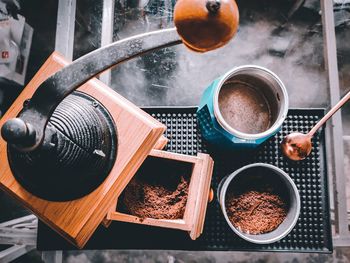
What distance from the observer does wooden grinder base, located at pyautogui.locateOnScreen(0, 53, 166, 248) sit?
2.96 feet

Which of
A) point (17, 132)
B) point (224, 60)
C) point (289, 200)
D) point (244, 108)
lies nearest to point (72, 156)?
point (17, 132)

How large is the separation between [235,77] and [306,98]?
1076 mm

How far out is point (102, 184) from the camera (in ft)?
3.00

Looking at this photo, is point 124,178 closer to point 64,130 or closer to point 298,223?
point 64,130

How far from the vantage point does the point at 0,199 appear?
238cm

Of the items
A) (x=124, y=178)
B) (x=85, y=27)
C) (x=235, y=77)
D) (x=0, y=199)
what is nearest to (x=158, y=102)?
(x=85, y=27)

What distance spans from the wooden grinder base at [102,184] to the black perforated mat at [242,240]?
0.29 metres

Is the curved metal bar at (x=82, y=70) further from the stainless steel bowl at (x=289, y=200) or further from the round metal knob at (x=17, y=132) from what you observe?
the stainless steel bowl at (x=289, y=200)

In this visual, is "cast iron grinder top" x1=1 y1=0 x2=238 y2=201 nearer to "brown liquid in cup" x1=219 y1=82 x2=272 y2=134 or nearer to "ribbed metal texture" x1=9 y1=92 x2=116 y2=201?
"ribbed metal texture" x1=9 y1=92 x2=116 y2=201

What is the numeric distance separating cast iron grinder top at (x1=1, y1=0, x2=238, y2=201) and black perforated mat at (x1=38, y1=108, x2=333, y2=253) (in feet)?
1.23

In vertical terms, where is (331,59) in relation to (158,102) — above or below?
above

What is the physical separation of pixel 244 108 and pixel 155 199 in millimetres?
438

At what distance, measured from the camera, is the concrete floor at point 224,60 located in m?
1.81

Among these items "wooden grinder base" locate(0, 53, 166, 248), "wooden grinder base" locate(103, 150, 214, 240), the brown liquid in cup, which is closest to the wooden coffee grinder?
"wooden grinder base" locate(0, 53, 166, 248)
